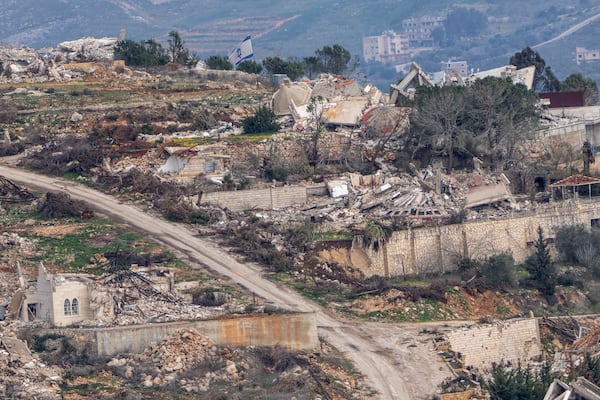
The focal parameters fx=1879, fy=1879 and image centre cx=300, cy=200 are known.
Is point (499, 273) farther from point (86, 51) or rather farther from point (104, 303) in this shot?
point (86, 51)

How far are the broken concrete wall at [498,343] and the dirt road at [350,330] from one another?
0.98 m

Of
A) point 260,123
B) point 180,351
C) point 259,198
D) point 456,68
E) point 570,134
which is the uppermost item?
point 456,68

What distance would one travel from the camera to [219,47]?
594ft

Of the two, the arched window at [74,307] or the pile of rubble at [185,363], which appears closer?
the pile of rubble at [185,363]

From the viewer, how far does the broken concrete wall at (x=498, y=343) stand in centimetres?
4594

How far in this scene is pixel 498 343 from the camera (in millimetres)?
46812

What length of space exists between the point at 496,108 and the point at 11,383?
91.7 feet

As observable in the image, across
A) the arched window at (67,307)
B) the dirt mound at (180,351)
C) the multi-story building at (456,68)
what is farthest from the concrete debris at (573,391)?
the multi-story building at (456,68)

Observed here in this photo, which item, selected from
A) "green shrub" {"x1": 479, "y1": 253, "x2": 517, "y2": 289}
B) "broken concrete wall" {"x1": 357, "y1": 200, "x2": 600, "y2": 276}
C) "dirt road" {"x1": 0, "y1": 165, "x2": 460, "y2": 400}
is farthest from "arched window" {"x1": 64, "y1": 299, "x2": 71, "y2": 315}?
"green shrub" {"x1": 479, "y1": 253, "x2": 517, "y2": 289}

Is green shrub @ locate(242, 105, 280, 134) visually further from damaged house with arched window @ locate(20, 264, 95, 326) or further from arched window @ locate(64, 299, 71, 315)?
arched window @ locate(64, 299, 71, 315)

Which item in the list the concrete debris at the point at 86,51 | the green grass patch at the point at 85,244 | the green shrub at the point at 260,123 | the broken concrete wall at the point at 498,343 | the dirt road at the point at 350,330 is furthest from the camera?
the concrete debris at the point at 86,51

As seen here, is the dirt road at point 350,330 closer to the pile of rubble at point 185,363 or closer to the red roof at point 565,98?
the pile of rubble at point 185,363

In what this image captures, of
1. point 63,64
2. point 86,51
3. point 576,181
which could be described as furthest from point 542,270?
point 86,51

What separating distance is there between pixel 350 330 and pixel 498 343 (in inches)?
152
